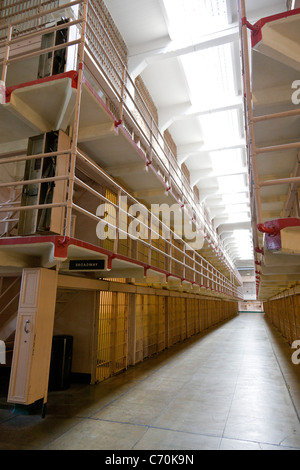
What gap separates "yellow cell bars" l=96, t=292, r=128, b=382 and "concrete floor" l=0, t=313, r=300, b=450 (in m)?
0.30

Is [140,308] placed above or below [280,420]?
above

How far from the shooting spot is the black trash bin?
5.26m

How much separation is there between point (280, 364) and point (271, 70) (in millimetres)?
7145

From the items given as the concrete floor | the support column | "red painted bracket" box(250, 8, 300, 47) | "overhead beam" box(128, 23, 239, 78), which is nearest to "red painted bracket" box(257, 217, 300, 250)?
"red painted bracket" box(250, 8, 300, 47)

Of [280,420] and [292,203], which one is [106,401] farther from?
[292,203]

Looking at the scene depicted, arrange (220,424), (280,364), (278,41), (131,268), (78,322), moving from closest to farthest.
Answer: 1. (278,41)
2. (220,424)
3. (131,268)
4. (78,322)
5. (280,364)

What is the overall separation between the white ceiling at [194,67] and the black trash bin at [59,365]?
7268mm

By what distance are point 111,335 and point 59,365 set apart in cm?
144

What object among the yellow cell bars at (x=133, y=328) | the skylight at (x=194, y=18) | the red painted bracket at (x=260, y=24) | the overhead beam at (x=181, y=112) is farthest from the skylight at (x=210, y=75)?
the yellow cell bars at (x=133, y=328)

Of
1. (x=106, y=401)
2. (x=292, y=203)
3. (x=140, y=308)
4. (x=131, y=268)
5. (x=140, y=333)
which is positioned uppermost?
(x=292, y=203)

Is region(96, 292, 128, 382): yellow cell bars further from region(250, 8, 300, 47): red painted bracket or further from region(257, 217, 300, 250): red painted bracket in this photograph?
region(250, 8, 300, 47): red painted bracket

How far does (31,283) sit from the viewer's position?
3.89 meters

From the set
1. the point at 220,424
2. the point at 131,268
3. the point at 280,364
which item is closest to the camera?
the point at 220,424
